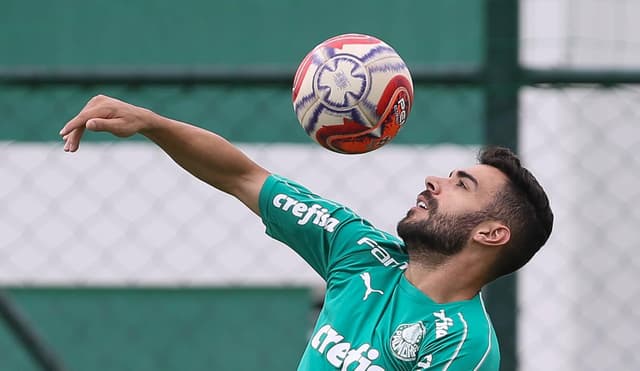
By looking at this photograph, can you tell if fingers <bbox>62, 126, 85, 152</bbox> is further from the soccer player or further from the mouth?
the mouth

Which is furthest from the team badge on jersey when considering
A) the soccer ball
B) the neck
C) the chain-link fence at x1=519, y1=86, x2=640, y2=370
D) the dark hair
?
the chain-link fence at x1=519, y1=86, x2=640, y2=370

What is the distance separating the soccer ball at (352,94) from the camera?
123 inches

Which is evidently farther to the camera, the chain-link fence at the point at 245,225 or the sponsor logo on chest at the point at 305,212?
the chain-link fence at the point at 245,225

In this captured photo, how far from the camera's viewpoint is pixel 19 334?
4379mm

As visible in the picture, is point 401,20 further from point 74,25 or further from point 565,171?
point 74,25

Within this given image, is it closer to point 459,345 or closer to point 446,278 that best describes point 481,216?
point 446,278

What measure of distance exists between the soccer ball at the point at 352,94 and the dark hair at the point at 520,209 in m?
0.33

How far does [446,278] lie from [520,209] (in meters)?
0.27

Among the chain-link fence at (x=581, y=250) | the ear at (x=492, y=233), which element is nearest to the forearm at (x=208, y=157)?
the ear at (x=492, y=233)

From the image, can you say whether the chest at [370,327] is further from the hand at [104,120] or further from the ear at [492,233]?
the hand at [104,120]

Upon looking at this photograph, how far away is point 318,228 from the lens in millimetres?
3338

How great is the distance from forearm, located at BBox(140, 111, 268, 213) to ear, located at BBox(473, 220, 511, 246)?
64cm

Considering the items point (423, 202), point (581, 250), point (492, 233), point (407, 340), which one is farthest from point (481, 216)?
point (581, 250)

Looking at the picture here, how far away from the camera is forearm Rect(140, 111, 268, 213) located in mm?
→ 3234
